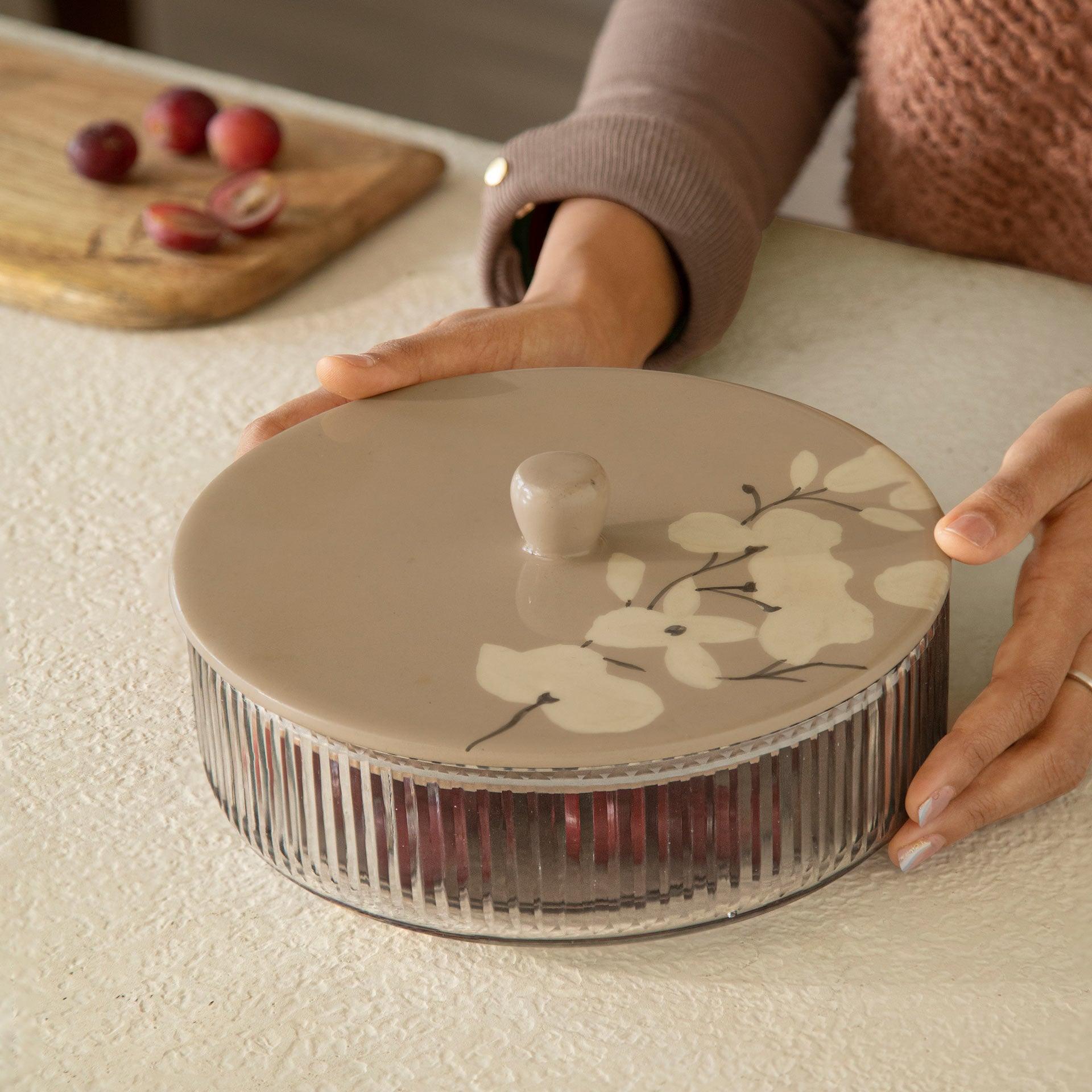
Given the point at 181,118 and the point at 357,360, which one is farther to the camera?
the point at 181,118

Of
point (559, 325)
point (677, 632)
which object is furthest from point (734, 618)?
point (559, 325)

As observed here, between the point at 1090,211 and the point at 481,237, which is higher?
the point at 1090,211

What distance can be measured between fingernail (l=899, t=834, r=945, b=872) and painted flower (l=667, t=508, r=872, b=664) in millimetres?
→ 96

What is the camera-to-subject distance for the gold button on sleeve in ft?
2.62

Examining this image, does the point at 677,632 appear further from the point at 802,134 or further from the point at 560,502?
the point at 802,134

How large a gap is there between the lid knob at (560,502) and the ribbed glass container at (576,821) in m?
0.09

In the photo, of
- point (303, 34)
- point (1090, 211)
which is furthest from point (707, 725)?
point (303, 34)

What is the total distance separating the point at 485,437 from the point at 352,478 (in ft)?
0.18

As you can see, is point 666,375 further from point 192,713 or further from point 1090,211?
point 1090,211

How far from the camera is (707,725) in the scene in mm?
375

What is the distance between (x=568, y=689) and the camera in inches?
15.3

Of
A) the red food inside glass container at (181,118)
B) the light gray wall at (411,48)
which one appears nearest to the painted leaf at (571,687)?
the red food inside glass container at (181,118)

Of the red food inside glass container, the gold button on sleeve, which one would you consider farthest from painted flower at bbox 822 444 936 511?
the red food inside glass container

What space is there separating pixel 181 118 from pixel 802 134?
454mm
